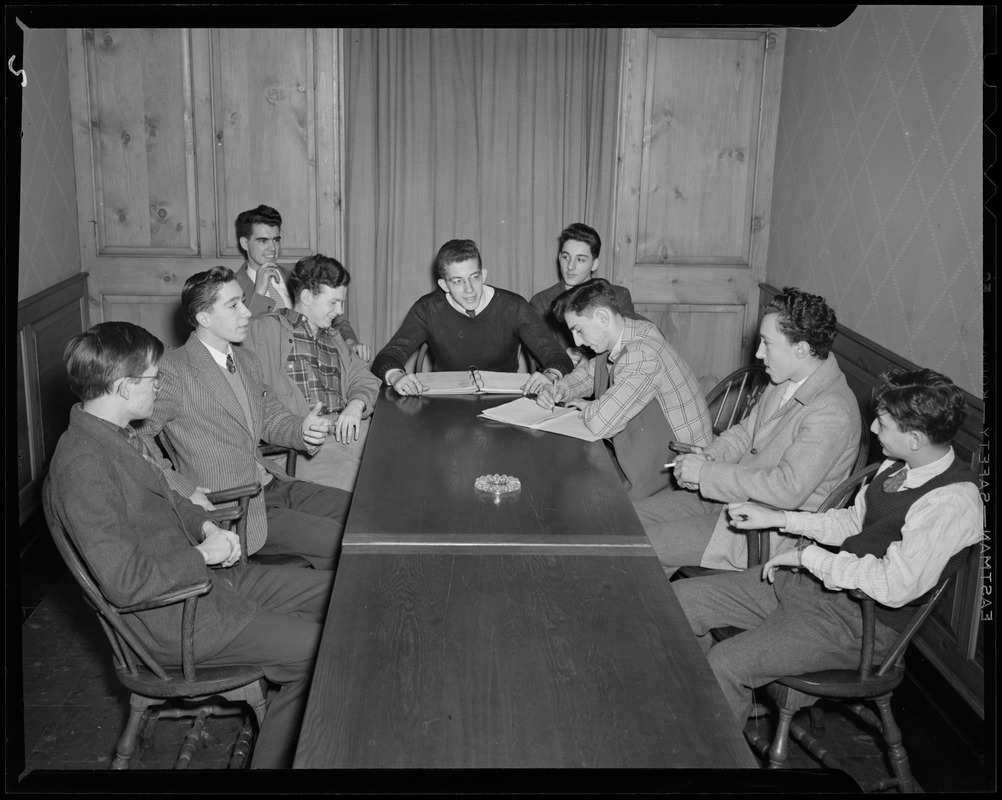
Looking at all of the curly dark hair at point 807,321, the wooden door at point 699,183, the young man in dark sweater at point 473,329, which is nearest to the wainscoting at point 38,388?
the young man in dark sweater at point 473,329

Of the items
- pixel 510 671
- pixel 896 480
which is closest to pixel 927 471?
pixel 896 480

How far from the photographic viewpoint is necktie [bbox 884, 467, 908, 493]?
244cm

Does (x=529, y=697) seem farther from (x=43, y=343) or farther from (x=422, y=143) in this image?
(x=422, y=143)

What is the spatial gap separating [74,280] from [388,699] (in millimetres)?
3911

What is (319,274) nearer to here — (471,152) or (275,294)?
(275,294)

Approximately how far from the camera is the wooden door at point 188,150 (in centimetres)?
498

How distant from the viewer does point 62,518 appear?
2.24 m

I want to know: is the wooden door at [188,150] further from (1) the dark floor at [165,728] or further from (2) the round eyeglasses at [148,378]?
(2) the round eyeglasses at [148,378]

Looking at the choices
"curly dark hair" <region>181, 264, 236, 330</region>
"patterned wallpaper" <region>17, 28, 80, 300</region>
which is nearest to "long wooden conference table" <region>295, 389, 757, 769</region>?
"curly dark hair" <region>181, 264, 236, 330</region>

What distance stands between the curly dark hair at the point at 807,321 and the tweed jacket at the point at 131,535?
1.69 metres

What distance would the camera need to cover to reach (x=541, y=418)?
11.1 feet
